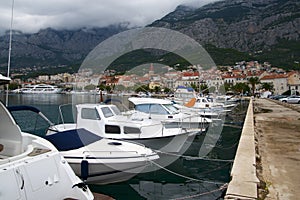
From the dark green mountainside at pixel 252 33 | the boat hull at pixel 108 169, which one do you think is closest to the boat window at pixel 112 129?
the boat hull at pixel 108 169

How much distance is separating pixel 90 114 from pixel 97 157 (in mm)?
3937

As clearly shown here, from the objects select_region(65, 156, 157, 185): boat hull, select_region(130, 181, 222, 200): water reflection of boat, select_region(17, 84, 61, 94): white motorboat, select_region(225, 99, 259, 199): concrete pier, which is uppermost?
select_region(17, 84, 61, 94): white motorboat

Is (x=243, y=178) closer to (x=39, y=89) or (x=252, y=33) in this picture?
(x=39, y=89)

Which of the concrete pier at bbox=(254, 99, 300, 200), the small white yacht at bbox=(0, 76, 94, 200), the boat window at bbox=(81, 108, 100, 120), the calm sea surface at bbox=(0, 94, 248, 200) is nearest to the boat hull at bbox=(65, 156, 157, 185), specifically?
the calm sea surface at bbox=(0, 94, 248, 200)

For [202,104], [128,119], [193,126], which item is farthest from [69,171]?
[202,104]

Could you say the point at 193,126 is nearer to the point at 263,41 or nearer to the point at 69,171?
the point at 69,171

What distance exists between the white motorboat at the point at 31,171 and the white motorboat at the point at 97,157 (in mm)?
2374

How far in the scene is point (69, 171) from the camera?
4586mm

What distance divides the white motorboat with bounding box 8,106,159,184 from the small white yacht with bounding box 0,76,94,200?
7.80 feet

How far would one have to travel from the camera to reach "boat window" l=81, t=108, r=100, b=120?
36.1 feet

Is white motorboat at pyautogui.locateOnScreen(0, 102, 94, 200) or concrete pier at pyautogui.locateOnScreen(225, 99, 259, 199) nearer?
white motorboat at pyautogui.locateOnScreen(0, 102, 94, 200)

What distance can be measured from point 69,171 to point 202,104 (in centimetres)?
2455

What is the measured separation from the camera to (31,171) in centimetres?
393

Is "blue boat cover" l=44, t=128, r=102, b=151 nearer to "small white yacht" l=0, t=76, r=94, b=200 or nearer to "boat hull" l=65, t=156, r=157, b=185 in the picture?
"boat hull" l=65, t=156, r=157, b=185
